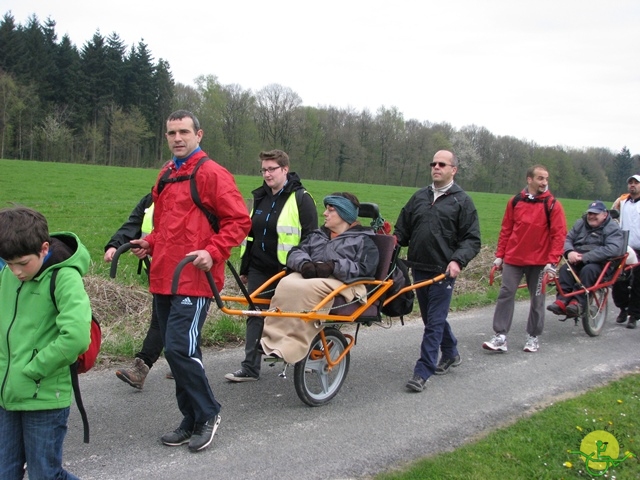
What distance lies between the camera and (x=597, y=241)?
8516mm

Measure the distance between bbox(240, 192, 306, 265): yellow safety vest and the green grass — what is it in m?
2.22

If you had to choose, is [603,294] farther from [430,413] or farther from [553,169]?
[553,169]

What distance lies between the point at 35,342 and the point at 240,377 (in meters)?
2.90

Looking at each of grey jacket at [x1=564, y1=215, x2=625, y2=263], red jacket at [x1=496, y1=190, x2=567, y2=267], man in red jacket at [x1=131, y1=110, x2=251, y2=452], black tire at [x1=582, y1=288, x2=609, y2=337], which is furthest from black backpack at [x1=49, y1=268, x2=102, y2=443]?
grey jacket at [x1=564, y1=215, x2=625, y2=263]

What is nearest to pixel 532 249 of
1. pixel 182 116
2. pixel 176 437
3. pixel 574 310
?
pixel 574 310

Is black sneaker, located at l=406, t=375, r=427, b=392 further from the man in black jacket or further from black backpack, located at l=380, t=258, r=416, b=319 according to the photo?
the man in black jacket

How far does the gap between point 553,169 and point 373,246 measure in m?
73.9

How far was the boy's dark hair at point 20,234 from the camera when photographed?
9.12 ft

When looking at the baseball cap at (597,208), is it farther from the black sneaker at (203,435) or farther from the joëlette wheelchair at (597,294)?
the black sneaker at (203,435)

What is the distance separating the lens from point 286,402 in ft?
17.1

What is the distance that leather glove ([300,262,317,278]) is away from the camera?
4969 millimetres

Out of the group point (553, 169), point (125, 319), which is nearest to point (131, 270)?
point (125, 319)

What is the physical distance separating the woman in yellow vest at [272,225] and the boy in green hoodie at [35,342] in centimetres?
257

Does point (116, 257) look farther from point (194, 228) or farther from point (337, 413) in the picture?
point (337, 413)
